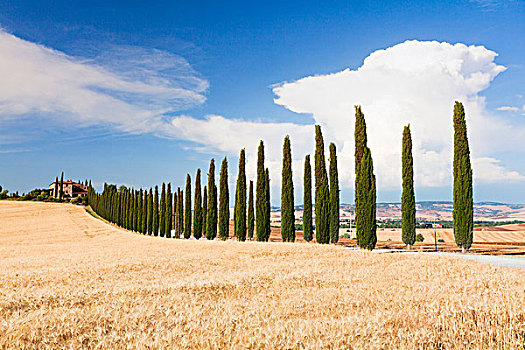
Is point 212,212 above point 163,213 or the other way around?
above

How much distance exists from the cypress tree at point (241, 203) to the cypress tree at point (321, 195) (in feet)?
27.9

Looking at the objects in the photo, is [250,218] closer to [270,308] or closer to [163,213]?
[163,213]

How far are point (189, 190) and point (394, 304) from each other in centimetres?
4902

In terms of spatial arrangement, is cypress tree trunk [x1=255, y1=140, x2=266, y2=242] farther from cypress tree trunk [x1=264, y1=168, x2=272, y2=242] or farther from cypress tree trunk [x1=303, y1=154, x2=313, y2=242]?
cypress tree trunk [x1=303, y1=154, x2=313, y2=242]

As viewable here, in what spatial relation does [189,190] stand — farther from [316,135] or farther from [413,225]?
[413,225]

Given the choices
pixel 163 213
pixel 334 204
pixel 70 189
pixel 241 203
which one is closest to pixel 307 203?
pixel 334 204

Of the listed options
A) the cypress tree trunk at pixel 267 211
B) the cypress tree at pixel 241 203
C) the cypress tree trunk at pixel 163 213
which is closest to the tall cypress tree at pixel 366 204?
the cypress tree trunk at pixel 267 211

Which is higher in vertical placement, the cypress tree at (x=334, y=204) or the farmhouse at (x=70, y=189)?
the farmhouse at (x=70, y=189)

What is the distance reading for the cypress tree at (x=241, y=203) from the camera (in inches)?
1570

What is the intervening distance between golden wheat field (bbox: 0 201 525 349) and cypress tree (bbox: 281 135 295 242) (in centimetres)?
2350

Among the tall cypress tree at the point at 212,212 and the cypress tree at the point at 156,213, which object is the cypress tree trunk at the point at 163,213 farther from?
the tall cypress tree at the point at 212,212

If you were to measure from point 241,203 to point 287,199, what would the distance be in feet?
18.9

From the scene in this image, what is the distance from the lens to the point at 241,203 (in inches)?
1582

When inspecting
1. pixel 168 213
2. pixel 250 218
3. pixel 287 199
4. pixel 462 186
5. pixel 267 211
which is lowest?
pixel 250 218
